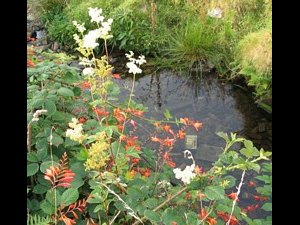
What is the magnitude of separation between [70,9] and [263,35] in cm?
292

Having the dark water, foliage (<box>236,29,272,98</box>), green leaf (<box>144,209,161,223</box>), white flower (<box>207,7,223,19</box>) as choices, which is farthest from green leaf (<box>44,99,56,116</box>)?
white flower (<box>207,7,223,19</box>)

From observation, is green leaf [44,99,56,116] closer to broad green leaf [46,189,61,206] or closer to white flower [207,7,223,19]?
broad green leaf [46,189,61,206]

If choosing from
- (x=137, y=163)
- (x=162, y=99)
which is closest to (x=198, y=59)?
(x=162, y=99)

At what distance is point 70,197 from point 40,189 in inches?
8.7

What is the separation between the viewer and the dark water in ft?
13.8

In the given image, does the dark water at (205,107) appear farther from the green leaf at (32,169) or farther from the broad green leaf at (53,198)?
the broad green leaf at (53,198)

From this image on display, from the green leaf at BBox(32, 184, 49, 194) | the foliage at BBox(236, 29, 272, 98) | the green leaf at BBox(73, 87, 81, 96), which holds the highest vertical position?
the green leaf at BBox(73, 87, 81, 96)

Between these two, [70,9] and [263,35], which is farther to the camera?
[70,9]

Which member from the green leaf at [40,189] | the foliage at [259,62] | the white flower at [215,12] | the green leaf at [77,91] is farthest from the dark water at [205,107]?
the green leaf at [40,189]

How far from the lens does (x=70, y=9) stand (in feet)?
21.1

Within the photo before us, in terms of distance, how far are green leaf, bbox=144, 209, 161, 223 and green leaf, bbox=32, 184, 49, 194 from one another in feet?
1.36

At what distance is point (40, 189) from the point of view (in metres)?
1.70
